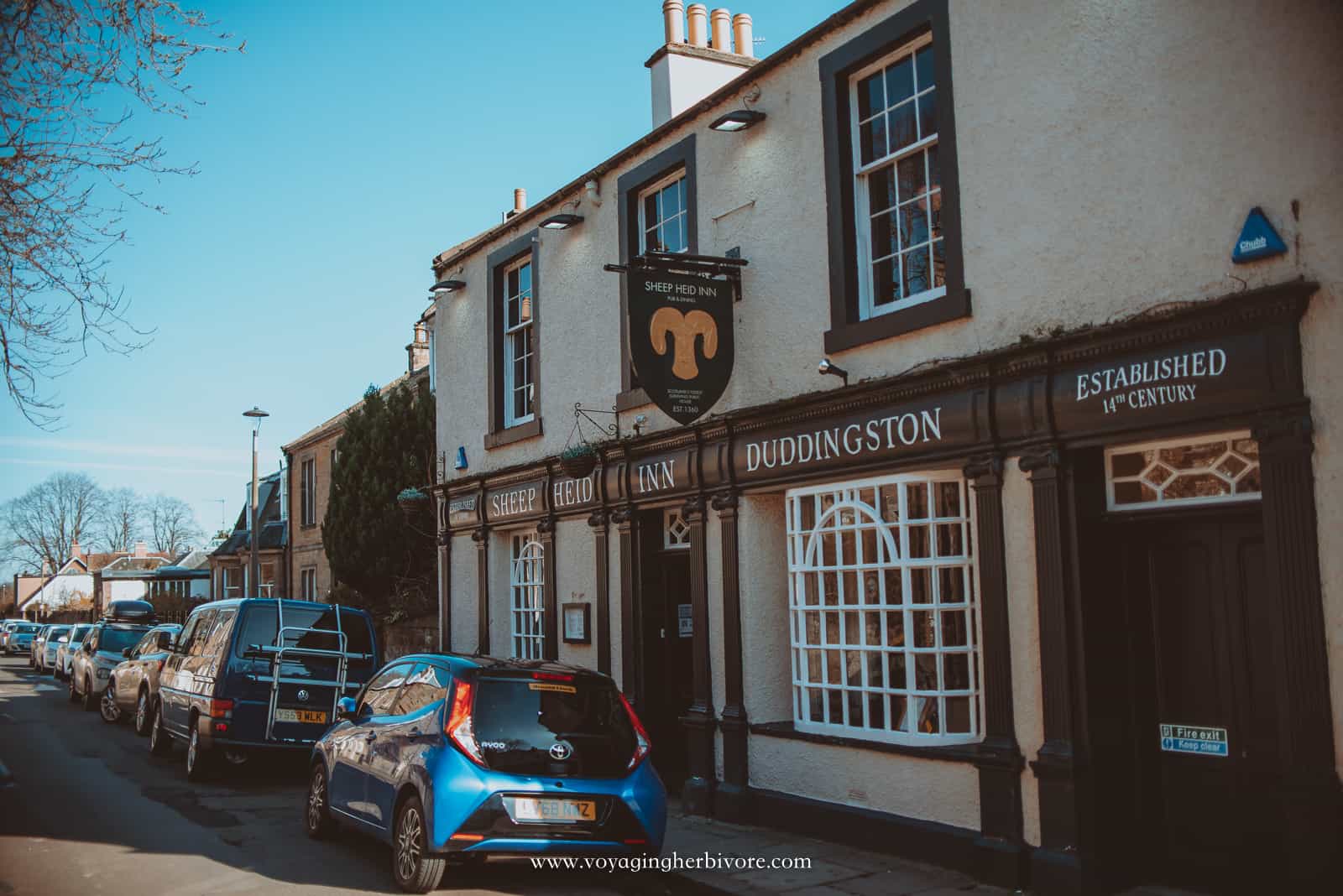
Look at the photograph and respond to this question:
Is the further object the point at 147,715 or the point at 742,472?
the point at 147,715

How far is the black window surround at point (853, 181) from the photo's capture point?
8602 millimetres

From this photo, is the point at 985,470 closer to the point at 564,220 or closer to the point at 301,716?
the point at 564,220

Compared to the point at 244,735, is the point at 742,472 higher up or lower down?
higher up

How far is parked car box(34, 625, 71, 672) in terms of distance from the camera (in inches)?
1334

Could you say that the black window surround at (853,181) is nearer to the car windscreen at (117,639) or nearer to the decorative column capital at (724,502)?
the decorative column capital at (724,502)

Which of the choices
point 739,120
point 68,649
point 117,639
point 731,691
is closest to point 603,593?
point 731,691

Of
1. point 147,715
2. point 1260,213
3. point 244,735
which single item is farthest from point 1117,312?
point 147,715

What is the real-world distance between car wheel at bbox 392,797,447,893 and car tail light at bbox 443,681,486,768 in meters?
0.47

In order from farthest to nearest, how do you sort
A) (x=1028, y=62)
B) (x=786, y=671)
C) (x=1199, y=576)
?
(x=786, y=671) → (x=1028, y=62) → (x=1199, y=576)

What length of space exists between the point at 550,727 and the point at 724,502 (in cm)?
360

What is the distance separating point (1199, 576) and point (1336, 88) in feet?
9.74

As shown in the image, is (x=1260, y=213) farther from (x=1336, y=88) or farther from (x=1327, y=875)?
(x=1327, y=875)

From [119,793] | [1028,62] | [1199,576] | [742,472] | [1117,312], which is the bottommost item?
[119,793]

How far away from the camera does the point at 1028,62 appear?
316 inches
